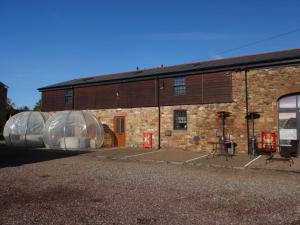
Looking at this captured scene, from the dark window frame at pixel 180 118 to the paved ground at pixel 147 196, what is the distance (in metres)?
7.46

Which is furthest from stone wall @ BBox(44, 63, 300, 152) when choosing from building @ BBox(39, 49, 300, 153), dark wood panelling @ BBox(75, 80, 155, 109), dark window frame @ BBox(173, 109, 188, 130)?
dark wood panelling @ BBox(75, 80, 155, 109)

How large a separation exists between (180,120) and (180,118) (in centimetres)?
13

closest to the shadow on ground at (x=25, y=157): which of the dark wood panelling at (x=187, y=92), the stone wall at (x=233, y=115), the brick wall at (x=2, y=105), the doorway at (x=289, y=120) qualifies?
the stone wall at (x=233, y=115)

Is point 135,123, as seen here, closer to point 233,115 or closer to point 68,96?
point 233,115

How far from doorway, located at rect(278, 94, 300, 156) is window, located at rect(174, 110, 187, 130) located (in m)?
5.67

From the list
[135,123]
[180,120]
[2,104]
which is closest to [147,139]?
[135,123]

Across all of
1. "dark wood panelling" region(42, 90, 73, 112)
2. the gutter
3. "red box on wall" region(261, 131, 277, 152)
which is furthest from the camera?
"dark wood panelling" region(42, 90, 73, 112)

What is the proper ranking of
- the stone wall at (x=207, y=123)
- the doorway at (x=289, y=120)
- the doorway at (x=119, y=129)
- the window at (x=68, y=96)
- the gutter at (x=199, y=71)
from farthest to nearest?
1. the window at (x=68, y=96)
2. the doorway at (x=119, y=129)
3. the stone wall at (x=207, y=123)
4. the gutter at (x=199, y=71)
5. the doorway at (x=289, y=120)

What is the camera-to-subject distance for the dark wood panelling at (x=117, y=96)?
20609mm

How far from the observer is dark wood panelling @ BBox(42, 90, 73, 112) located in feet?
84.1

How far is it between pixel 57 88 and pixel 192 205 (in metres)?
22.2

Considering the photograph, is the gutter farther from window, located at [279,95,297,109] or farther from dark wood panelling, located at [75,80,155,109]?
window, located at [279,95,297,109]

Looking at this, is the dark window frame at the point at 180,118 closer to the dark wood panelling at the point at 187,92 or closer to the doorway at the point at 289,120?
the dark wood panelling at the point at 187,92

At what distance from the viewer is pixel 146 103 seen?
2053 centimetres
